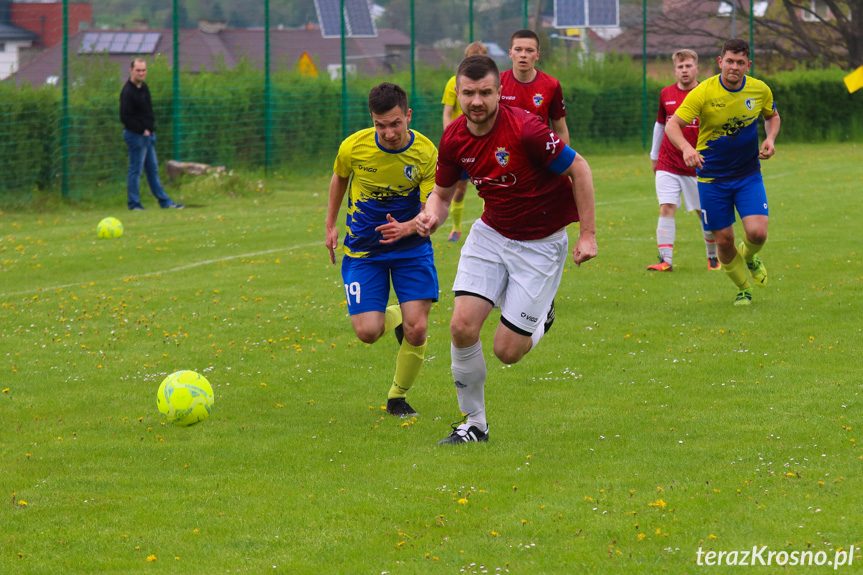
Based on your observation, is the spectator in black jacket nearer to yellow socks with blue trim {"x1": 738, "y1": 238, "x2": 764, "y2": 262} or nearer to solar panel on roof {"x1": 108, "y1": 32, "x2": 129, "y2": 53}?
solar panel on roof {"x1": 108, "y1": 32, "x2": 129, "y2": 53}

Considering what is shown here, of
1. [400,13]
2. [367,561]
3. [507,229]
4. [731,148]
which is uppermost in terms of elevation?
[400,13]

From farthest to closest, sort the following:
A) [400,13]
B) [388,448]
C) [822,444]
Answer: [400,13] < [388,448] < [822,444]

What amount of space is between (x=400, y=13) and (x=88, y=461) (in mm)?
20940

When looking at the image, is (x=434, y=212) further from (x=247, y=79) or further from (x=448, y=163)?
(x=247, y=79)

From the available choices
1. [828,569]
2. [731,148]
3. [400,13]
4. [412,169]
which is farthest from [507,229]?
[400,13]

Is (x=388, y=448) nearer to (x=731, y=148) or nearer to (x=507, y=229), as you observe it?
(x=507, y=229)

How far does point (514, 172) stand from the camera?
5.96m

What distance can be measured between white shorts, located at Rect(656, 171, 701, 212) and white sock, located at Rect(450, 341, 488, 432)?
644 centimetres

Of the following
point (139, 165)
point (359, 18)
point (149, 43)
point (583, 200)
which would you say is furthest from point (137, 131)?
point (583, 200)

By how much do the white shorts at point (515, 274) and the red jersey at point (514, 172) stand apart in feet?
0.28

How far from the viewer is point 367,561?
446 centimetres

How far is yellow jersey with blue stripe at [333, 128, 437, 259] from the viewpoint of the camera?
22.7 ft

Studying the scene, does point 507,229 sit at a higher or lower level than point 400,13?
lower

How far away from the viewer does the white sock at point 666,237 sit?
11.7 m
